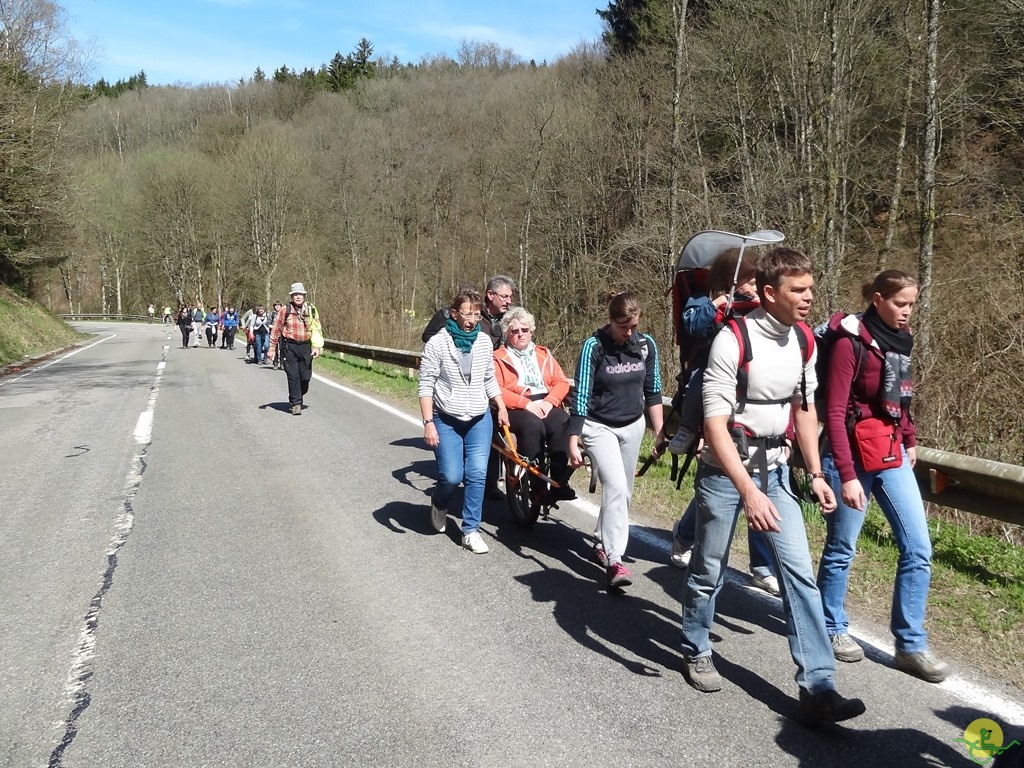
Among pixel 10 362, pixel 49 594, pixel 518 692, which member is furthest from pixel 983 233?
pixel 10 362

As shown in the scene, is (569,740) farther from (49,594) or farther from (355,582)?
(49,594)

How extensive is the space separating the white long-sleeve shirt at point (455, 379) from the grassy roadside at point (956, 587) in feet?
6.08

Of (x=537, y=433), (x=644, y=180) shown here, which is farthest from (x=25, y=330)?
(x=537, y=433)

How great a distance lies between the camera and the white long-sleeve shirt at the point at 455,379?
582 cm

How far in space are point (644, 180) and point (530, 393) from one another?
21.4 meters

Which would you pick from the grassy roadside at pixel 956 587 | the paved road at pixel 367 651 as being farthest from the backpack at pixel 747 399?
the grassy roadside at pixel 956 587

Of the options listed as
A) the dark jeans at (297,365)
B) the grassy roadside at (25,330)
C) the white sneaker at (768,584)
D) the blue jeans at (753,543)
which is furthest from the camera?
the grassy roadside at (25,330)

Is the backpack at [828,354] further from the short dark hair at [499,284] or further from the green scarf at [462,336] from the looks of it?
the short dark hair at [499,284]

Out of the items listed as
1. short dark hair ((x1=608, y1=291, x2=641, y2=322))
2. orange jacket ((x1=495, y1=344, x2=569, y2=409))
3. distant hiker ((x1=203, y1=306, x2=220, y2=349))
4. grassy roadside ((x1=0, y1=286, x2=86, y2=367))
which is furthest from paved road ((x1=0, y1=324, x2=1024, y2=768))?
distant hiker ((x1=203, y1=306, x2=220, y2=349))

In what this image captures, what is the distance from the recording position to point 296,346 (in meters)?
12.7

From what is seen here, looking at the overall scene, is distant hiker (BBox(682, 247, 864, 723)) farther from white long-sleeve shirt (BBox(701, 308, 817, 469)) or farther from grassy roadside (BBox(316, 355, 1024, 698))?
grassy roadside (BBox(316, 355, 1024, 698))

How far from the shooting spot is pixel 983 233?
15.0 metres

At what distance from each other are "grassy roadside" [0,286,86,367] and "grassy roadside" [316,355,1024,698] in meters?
25.6

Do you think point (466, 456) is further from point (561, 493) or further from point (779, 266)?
point (779, 266)
